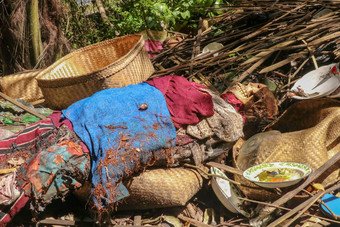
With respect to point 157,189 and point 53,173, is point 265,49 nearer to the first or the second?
point 157,189

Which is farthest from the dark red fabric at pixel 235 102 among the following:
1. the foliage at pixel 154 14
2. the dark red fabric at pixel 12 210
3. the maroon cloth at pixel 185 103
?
the dark red fabric at pixel 12 210

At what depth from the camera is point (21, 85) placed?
4695 mm

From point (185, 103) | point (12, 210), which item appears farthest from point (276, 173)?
point (12, 210)

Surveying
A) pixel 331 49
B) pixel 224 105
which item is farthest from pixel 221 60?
pixel 331 49

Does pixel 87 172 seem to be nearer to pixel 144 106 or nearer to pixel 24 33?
pixel 144 106

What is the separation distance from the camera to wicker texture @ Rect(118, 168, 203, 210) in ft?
9.98

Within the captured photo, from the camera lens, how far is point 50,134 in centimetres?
305

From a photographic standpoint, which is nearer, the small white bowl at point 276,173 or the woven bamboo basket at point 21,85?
the small white bowl at point 276,173

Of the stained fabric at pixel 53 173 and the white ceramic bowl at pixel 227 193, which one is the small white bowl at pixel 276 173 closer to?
the white ceramic bowl at pixel 227 193

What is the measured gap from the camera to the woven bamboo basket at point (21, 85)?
4.67 metres

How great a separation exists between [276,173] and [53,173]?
1771 mm

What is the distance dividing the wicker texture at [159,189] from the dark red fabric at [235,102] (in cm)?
93

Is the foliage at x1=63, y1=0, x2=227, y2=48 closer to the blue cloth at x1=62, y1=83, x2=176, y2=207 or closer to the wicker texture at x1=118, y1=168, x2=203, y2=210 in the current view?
the blue cloth at x1=62, y1=83, x2=176, y2=207

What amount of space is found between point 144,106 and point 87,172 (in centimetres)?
69
